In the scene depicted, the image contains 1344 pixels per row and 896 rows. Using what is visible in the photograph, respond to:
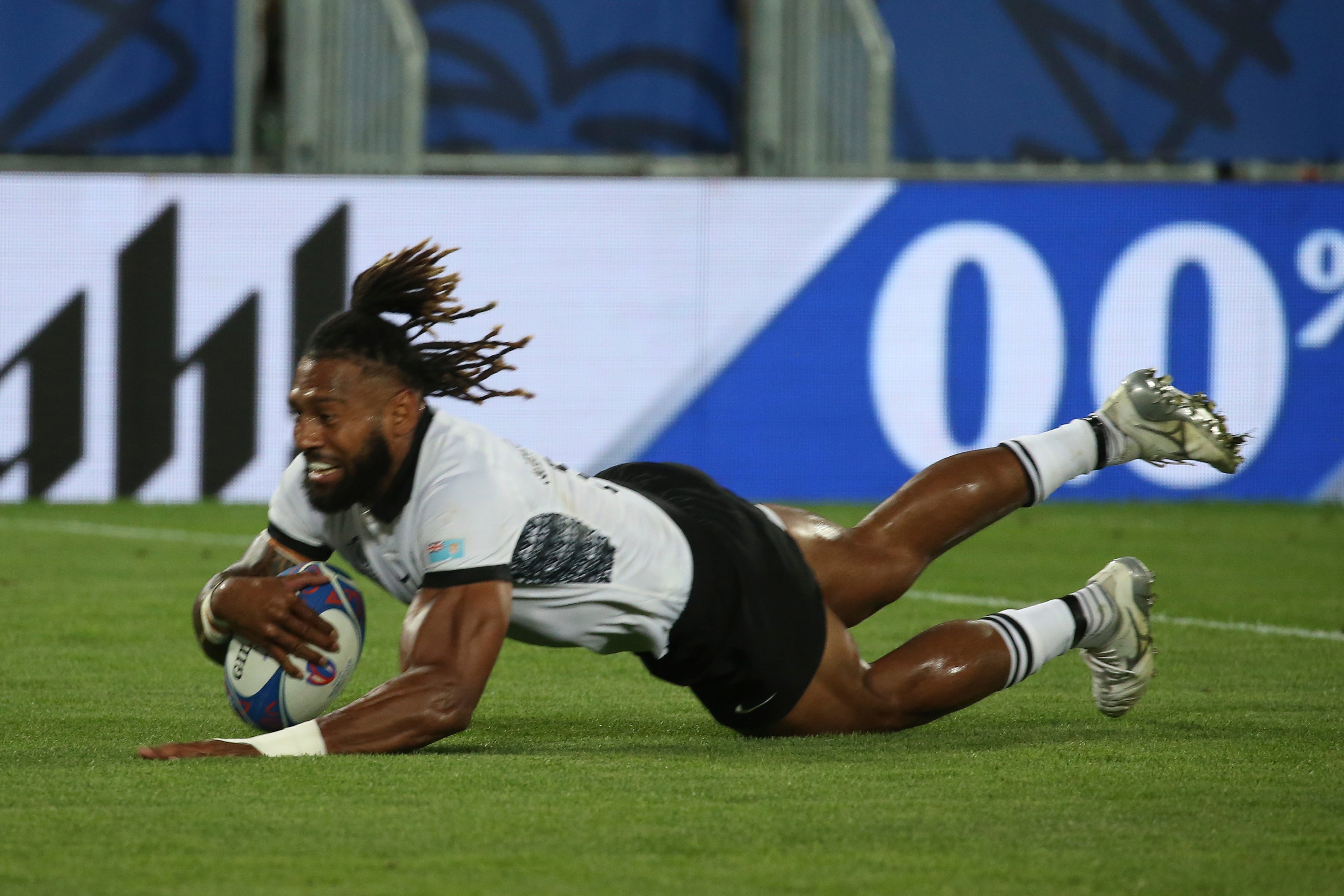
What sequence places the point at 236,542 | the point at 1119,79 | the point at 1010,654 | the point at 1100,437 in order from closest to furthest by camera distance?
the point at 1010,654 < the point at 1100,437 < the point at 236,542 < the point at 1119,79

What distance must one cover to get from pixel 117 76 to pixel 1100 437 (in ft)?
39.3

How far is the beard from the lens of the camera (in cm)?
442

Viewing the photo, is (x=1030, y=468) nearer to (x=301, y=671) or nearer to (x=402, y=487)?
(x=402, y=487)

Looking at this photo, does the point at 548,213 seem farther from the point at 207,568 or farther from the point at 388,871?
the point at 388,871

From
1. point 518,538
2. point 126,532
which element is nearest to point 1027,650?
point 518,538

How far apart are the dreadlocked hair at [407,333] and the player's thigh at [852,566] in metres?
0.91

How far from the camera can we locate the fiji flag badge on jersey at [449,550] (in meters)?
4.29

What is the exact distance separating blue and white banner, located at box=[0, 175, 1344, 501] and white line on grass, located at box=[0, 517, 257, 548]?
104cm

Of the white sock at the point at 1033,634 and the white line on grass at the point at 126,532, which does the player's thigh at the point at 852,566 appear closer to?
the white sock at the point at 1033,634

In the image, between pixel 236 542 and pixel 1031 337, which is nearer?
pixel 236 542

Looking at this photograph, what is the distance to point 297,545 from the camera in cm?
480

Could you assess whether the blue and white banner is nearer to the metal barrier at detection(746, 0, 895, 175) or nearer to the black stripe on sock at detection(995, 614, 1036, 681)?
the metal barrier at detection(746, 0, 895, 175)

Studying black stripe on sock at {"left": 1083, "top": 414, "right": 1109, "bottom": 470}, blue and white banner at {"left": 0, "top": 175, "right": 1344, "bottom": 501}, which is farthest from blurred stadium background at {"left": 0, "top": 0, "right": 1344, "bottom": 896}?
black stripe on sock at {"left": 1083, "top": 414, "right": 1109, "bottom": 470}

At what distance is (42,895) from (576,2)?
45.5 ft
